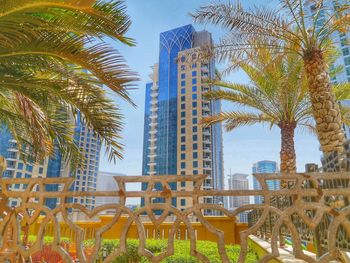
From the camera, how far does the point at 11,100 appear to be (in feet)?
18.0

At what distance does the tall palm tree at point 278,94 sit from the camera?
870cm

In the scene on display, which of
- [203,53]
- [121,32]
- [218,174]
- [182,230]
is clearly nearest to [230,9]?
[203,53]

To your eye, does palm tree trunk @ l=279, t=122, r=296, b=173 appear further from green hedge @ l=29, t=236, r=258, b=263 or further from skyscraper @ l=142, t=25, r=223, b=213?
skyscraper @ l=142, t=25, r=223, b=213

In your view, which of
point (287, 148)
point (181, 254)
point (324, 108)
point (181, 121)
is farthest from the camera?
point (181, 121)

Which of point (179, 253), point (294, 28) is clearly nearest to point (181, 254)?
point (179, 253)

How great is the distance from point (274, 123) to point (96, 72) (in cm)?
805

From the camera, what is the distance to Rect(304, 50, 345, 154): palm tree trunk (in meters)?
5.46

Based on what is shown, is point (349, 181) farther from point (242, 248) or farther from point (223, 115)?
point (223, 115)

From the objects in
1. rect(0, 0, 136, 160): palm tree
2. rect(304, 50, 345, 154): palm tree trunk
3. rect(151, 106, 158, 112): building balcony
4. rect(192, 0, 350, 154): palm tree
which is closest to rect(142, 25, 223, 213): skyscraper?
rect(151, 106, 158, 112): building balcony

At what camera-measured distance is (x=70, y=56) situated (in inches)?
133

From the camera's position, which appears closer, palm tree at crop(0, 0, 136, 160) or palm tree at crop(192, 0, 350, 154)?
palm tree at crop(0, 0, 136, 160)

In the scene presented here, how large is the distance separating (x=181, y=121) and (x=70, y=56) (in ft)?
173

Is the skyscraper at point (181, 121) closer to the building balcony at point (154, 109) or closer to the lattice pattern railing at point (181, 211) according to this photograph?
the building balcony at point (154, 109)

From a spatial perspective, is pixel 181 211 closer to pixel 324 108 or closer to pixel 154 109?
pixel 324 108
